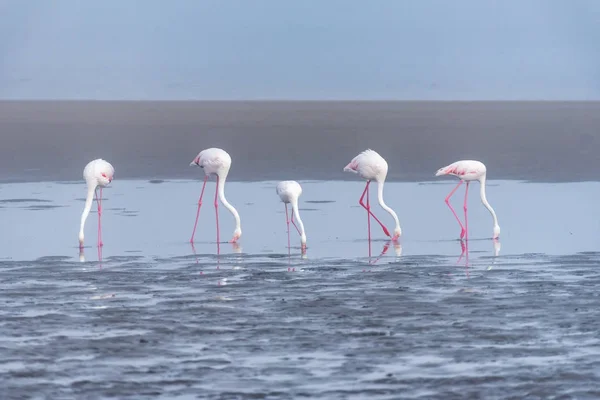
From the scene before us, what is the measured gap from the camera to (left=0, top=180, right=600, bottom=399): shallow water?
22.1 ft

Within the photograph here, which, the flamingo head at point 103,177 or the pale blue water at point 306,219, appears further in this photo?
the flamingo head at point 103,177

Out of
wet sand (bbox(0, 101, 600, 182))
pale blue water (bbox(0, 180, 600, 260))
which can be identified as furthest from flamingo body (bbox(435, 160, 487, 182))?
wet sand (bbox(0, 101, 600, 182))

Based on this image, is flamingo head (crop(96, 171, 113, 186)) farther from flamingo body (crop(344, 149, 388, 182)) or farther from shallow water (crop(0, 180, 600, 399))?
flamingo body (crop(344, 149, 388, 182))

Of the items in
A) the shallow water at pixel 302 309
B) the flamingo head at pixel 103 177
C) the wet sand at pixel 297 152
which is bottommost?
the shallow water at pixel 302 309

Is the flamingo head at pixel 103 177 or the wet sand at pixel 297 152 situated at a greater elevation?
the wet sand at pixel 297 152

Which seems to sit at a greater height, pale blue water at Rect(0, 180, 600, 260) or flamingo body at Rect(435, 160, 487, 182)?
flamingo body at Rect(435, 160, 487, 182)

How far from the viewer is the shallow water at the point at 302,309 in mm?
6734

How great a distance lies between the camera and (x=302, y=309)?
8836 millimetres

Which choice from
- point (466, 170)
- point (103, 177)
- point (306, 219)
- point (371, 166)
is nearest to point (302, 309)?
point (103, 177)

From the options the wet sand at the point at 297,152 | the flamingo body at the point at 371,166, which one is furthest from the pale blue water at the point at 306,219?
the wet sand at the point at 297,152

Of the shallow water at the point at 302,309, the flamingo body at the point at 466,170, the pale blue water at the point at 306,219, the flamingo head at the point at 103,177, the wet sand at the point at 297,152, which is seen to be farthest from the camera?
the wet sand at the point at 297,152

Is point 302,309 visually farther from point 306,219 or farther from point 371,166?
point 306,219

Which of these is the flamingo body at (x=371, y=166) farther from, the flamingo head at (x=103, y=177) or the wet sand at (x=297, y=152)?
the wet sand at (x=297, y=152)

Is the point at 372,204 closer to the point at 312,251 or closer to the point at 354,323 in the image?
the point at 312,251
